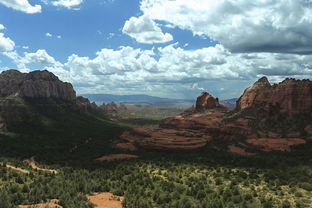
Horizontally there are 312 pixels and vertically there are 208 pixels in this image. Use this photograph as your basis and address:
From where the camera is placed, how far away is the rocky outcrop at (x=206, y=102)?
176750 mm

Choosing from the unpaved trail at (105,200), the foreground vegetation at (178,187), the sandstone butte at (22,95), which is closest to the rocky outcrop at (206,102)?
the sandstone butte at (22,95)

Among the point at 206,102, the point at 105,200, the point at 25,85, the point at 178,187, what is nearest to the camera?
the point at 105,200

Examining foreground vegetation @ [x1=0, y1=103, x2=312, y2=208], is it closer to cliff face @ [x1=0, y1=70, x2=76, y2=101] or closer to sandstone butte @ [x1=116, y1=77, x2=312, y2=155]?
sandstone butte @ [x1=116, y1=77, x2=312, y2=155]

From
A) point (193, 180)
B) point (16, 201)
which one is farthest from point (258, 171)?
point (16, 201)

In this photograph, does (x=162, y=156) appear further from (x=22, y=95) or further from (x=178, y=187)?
(x=22, y=95)

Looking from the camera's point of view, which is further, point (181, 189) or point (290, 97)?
point (290, 97)

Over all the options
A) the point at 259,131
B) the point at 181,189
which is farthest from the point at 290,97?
the point at 181,189

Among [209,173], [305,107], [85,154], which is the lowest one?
[85,154]

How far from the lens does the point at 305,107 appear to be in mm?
94000

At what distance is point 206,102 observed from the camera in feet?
582

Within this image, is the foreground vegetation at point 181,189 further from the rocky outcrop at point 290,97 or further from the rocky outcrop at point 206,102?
the rocky outcrop at point 206,102

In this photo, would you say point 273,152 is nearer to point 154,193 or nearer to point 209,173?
point 209,173

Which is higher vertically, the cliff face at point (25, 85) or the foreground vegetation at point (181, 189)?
the cliff face at point (25, 85)

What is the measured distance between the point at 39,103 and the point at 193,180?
15946 cm
